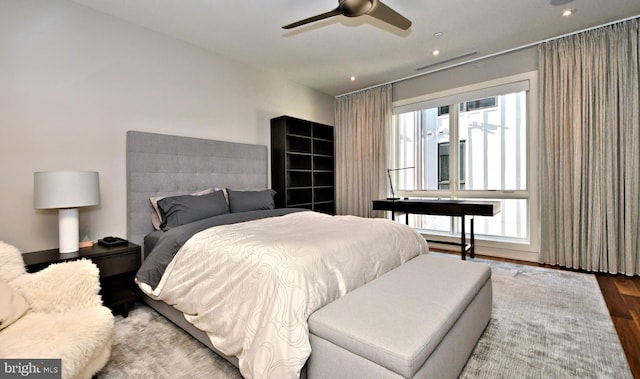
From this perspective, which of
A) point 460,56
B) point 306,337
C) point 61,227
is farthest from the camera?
point 460,56

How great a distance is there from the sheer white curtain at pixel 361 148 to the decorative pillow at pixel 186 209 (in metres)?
2.72

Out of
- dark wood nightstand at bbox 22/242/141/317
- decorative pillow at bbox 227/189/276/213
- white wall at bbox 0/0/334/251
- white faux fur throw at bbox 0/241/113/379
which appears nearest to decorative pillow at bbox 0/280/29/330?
white faux fur throw at bbox 0/241/113/379

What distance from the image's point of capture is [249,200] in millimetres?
3420

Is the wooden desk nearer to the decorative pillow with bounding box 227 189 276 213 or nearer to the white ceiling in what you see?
the decorative pillow with bounding box 227 189 276 213

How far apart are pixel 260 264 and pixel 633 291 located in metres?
3.47

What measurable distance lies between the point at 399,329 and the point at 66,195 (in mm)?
2464

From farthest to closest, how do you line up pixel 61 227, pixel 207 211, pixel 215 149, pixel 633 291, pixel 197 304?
pixel 215 149 → pixel 207 211 → pixel 633 291 → pixel 61 227 → pixel 197 304

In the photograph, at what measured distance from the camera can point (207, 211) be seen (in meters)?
2.92

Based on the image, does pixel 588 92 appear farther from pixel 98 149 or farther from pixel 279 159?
pixel 98 149

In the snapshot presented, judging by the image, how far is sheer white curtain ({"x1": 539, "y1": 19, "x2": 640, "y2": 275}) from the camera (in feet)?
10.0

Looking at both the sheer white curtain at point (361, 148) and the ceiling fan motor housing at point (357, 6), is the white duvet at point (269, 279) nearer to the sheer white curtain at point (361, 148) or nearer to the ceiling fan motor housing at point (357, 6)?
the ceiling fan motor housing at point (357, 6)

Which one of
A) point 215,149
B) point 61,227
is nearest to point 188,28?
point 215,149

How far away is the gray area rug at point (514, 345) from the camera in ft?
5.44

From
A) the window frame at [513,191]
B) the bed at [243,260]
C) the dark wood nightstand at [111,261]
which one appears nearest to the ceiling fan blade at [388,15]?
the bed at [243,260]
